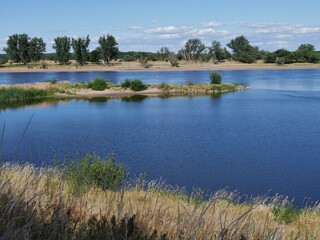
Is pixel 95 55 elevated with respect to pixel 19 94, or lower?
elevated

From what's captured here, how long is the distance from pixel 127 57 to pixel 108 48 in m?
39.9

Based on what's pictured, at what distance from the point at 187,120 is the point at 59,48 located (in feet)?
386

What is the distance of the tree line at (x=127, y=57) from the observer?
480 ft

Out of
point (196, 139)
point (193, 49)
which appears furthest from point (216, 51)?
point (196, 139)

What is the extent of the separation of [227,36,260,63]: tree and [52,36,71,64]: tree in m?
64.7

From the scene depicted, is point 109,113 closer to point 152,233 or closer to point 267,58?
point 152,233

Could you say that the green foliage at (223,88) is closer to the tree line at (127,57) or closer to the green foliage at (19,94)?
the green foliage at (19,94)

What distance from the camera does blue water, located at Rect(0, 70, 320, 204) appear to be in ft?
71.6

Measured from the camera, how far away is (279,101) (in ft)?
191

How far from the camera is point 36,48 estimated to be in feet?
485

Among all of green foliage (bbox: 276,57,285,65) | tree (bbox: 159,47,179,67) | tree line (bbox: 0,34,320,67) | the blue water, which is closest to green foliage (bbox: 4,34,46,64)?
tree line (bbox: 0,34,320,67)

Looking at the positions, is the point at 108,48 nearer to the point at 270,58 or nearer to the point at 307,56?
the point at 270,58

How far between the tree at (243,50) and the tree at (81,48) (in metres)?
59.3

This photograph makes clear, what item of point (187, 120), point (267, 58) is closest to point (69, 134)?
point (187, 120)
